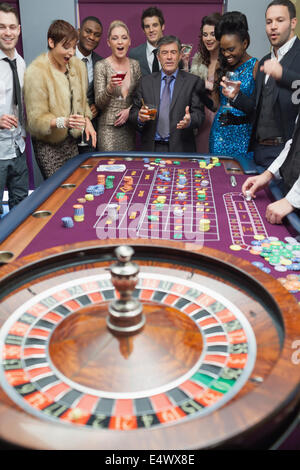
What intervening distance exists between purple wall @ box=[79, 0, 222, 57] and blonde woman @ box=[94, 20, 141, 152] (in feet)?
6.56

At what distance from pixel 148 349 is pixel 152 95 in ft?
10.9

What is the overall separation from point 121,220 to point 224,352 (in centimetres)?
113

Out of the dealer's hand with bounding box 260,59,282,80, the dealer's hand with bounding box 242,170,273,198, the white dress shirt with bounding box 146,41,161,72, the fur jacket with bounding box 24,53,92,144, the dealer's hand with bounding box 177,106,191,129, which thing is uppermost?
the white dress shirt with bounding box 146,41,161,72

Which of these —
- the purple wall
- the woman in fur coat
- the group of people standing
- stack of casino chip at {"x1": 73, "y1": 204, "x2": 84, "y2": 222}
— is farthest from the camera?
the purple wall

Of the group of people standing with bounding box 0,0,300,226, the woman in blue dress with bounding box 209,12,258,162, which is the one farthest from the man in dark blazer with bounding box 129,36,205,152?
the woman in blue dress with bounding box 209,12,258,162

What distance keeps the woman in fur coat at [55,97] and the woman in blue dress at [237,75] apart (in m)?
1.16

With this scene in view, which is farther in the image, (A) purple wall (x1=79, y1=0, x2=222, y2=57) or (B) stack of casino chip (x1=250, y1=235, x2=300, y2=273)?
(A) purple wall (x1=79, y1=0, x2=222, y2=57)

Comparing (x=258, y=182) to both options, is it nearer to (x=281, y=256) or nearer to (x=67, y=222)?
(x=281, y=256)

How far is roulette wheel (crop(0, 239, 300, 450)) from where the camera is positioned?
0.62 meters

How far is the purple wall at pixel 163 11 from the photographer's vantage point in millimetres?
5766

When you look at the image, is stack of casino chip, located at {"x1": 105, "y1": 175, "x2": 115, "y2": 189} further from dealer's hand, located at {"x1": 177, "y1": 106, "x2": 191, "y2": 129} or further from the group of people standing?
dealer's hand, located at {"x1": 177, "y1": 106, "x2": 191, "y2": 129}

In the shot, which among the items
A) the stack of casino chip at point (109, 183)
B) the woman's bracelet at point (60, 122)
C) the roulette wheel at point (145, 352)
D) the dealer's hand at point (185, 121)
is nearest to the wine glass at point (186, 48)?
the dealer's hand at point (185, 121)

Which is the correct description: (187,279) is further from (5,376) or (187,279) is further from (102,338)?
(5,376)

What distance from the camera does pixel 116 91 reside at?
3953 millimetres
